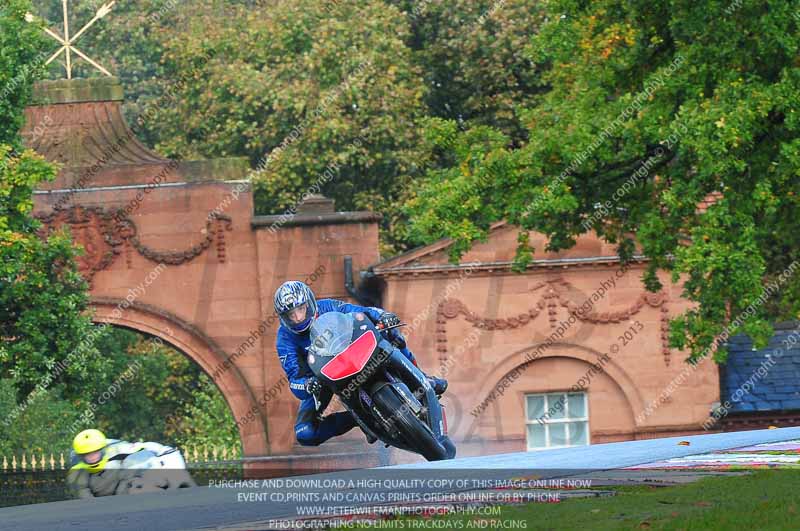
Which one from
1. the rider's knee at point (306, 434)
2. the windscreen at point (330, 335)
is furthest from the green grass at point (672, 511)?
the rider's knee at point (306, 434)

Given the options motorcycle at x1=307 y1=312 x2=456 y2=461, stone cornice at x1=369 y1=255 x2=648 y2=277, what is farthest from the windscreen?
stone cornice at x1=369 y1=255 x2=648 y2=277

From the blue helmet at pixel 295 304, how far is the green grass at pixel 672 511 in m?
4.68

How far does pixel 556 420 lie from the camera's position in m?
30.0

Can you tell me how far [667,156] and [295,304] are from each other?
1081 cm

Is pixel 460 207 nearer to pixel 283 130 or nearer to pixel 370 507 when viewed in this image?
pixel 370 507

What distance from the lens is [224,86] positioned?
41031 mm

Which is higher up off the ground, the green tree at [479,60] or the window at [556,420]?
the green tree at [479,60]

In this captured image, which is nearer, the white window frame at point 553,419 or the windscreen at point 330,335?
the windscreen at point 330,335

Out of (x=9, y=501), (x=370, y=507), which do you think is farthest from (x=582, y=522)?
(x=9, y=501)

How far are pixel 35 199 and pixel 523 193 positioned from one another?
1097cm

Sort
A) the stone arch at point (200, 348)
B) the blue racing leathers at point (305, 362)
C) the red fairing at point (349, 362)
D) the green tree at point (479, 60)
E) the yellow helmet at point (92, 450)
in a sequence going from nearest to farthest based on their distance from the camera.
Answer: the red fairing at point (349, 362) < the blue racing leathers at point (305, 362) < the yellow helmet at point (92, 450) < the stone arch at point (200, 348) < the green tree at point (479, 60)

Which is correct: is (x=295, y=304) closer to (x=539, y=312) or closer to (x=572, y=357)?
(x=539, y=312)

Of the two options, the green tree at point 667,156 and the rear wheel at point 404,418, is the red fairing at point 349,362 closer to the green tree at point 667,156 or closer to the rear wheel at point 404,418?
the rear wheel at point 404,418

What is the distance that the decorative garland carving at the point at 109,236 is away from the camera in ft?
95.4
